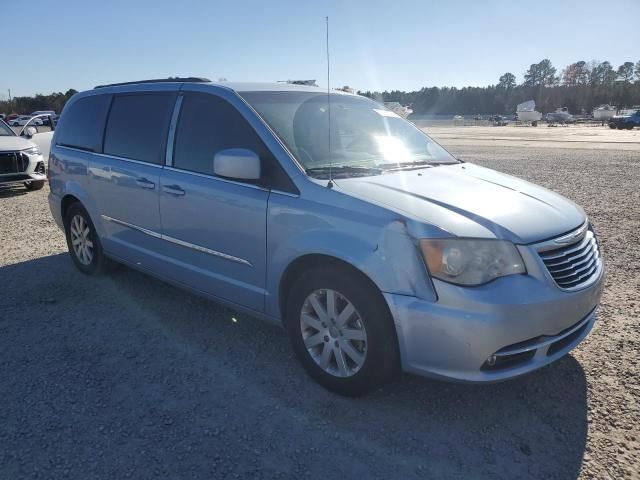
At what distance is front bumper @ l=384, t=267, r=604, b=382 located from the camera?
8.26 ft

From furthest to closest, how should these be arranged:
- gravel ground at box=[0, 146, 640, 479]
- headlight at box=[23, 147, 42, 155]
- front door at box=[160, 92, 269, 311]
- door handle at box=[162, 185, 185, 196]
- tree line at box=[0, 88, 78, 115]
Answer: tree line at box=[0, 88, 78, 115] < headlight at box=[23, 147, 42, 155] < door handle at box=[162, 185, 185, 196] < front door at box=[160, 92, 269, 311] < gravel ground at box=[0, 146, 640, 479]

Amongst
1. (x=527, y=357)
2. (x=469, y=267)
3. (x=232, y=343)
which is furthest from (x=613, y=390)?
(x=232, y=343)

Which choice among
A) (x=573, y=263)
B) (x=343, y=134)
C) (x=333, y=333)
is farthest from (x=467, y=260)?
(x=343, y=134)

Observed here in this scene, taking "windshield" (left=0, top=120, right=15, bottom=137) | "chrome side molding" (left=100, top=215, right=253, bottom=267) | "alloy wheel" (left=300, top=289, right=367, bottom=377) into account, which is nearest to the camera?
"alloy wheel" (left=300, top=289, right=367, bottom=377)

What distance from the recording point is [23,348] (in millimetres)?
3727

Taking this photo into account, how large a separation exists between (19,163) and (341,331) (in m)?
9.77

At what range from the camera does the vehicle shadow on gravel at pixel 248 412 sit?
8.27 feet

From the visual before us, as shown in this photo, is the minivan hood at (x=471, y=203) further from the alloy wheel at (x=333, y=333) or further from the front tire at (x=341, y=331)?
the alloy wheel at (x=333, y=333)

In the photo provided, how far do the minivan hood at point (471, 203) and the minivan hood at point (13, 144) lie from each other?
941 cm

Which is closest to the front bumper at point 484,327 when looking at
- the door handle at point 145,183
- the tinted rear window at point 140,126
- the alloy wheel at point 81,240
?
the door handle at point 145,183

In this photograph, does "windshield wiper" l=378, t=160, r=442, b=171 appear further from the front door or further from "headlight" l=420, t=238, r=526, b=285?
"headlight" l=420, t=238, r=526, b=285

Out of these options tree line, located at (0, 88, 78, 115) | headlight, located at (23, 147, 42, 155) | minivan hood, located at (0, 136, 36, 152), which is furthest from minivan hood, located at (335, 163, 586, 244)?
tree line, located at (0, 88, 78, 115)

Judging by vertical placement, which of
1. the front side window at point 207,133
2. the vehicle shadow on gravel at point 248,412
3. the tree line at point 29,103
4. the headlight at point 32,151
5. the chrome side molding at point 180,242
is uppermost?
the tree line at point 29,103

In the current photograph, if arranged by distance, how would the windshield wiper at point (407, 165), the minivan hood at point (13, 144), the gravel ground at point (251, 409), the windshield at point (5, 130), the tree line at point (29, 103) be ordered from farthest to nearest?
the tree line at point (29, 103), the windshield at point (5, 130), the minivan hood at point (13, 144), the windshield wiper at point (407, 165), the gravel ground at point (251, 409)
